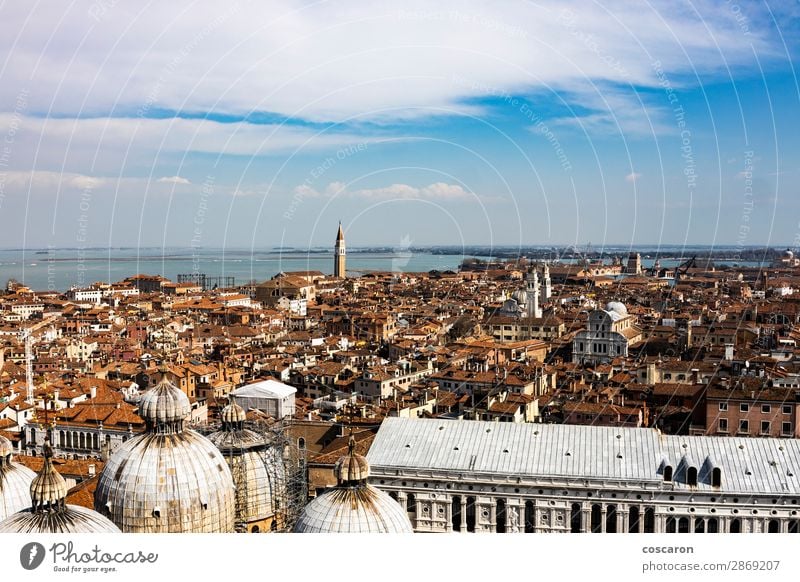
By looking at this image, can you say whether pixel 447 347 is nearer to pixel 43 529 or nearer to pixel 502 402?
pixel 502 402

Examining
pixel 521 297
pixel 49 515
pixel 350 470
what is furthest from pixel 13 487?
pixel 521 297

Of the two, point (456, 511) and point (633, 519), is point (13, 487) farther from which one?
point (633, 519)

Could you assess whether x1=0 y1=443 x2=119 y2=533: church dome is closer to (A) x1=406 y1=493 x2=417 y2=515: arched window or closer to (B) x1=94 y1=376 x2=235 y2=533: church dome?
(B) x1=94 y1=376 x2=235 y2=533: church dome

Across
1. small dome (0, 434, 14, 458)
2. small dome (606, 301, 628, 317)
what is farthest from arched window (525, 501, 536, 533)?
small dome (606, 301, 628, 317)

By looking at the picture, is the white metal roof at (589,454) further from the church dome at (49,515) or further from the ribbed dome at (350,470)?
the church dome at (49,515)

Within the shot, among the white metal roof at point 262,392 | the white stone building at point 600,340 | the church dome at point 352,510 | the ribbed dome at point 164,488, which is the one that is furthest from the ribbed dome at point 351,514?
the white stone building at point 600,340
